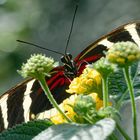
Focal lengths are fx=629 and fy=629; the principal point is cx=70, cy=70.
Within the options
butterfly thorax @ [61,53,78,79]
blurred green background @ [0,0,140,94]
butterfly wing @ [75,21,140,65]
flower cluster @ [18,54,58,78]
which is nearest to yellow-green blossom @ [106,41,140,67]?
flower cluster @ [18,54,58,78]

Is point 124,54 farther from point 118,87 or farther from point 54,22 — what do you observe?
point 54,22

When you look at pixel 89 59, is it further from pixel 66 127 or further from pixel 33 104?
pixel 66 127

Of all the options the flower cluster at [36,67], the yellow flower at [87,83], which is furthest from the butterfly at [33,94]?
the flower cluster at [36,67]

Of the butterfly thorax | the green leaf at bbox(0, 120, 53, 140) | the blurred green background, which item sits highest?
the blurred green background

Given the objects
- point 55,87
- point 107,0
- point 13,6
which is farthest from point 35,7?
point 55,87

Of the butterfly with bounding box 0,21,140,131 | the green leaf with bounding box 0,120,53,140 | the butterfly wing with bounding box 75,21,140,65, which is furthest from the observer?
the butterfly with bounding box 0,21,140,131

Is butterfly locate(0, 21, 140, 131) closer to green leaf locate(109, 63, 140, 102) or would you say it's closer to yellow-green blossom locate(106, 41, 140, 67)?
green leaf locate(109, 63, 140, 102)
